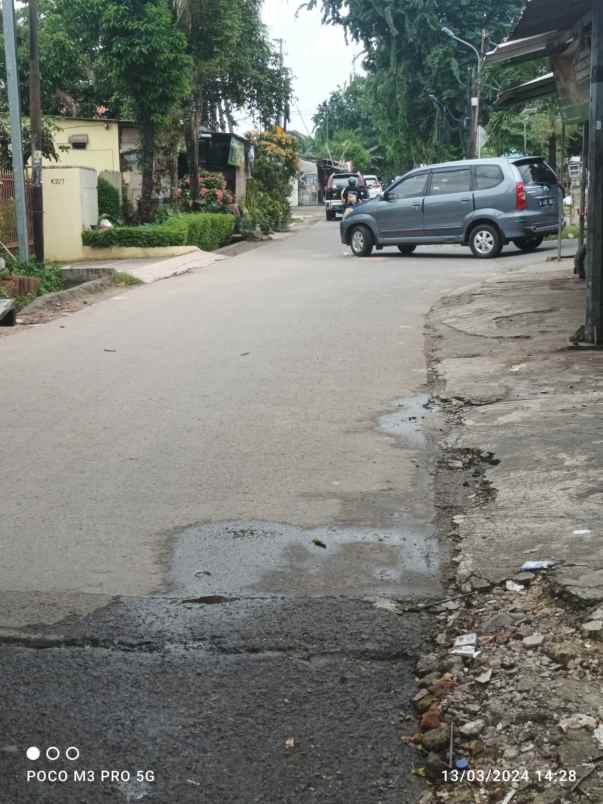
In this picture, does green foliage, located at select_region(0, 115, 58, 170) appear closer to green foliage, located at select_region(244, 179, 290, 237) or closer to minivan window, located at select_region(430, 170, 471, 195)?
minivan window, located at select_region(430, 170, 471, 195)

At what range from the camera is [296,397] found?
8.47 m

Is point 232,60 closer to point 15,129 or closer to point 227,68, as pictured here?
point 227,68

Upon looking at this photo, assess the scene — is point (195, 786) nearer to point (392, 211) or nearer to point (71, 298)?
point (71, 298)

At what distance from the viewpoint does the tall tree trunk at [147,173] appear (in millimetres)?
28987

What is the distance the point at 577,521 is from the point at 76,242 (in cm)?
2306

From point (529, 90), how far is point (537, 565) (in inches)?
514

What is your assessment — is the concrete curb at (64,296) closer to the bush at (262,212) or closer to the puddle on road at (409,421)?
the puddle on road at (409,421)

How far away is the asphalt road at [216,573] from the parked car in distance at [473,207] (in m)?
11.3

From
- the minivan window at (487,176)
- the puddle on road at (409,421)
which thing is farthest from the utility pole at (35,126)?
the puddle on road at (409,421)

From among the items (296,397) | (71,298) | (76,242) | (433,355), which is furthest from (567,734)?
(76,242)

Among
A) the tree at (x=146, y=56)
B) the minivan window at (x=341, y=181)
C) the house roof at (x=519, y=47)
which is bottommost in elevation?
the house roof at (x=519, y=47)

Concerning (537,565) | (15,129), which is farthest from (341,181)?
(537,565)

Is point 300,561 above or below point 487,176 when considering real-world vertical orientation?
below

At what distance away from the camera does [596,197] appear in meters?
9.45
